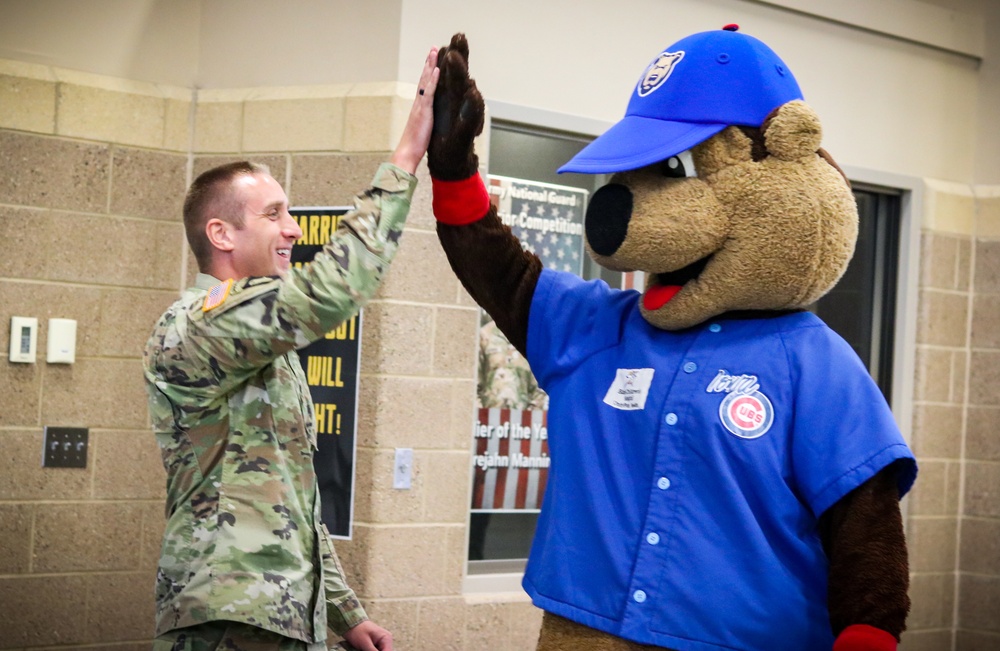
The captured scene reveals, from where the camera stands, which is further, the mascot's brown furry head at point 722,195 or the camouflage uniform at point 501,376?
the camouflage uniform at point 501,376

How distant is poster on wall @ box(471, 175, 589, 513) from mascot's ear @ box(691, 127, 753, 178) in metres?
2.16

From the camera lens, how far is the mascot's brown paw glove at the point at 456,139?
2.10 meters

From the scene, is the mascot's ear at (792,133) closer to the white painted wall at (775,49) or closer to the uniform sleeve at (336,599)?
the uniform sleeve at (336,599)

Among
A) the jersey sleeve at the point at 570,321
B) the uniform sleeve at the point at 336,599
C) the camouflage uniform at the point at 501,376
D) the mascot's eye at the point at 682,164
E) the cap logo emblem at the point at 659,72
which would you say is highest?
the cap logo emblem at the point at 659,72

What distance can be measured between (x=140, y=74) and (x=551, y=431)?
2.67 m

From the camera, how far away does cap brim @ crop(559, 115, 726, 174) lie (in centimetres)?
208

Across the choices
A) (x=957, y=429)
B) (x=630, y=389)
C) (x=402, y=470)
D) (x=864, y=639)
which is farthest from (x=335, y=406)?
(x=957, y=429)

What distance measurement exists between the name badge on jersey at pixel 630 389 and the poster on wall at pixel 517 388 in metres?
2.07

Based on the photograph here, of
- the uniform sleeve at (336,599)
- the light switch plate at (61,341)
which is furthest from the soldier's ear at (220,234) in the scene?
the light switch plate at (61,341)

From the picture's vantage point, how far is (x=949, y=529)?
17.5 feet

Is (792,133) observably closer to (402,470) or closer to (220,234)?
(220,234)

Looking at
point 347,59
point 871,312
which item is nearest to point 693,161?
point 347,59

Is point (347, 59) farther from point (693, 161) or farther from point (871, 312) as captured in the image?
point (871, 312)

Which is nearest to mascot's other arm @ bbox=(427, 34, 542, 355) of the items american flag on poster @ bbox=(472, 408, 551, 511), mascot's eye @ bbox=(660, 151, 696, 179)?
mascot's eye @ bbox=(660, 151, 696, 179)
